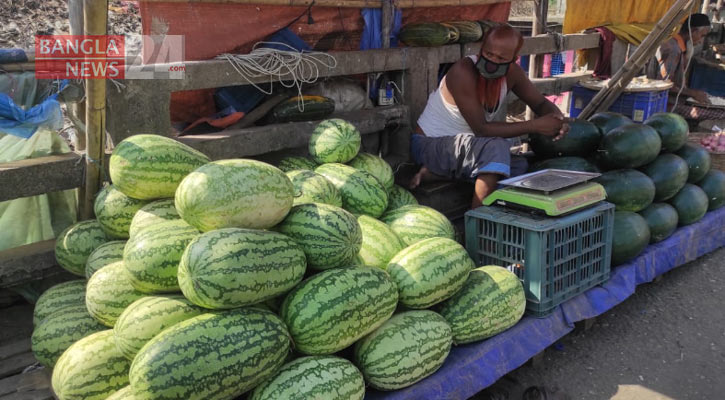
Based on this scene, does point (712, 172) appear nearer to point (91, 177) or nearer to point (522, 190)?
point (522, 190)

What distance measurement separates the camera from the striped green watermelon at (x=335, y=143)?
12.3 ft

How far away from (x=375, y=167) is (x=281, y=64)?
1096 mm

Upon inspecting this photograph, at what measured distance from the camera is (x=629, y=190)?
13.7 feet

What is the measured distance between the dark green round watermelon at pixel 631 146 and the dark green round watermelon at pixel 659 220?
1.18 ft

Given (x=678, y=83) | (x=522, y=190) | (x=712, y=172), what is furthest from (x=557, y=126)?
(x=678, y=83)

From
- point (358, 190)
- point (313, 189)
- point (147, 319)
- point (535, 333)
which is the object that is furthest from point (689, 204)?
point (147, 319)

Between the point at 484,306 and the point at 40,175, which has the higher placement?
the point at 40,175

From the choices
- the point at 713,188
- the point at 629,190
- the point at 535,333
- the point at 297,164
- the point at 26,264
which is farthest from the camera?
the point at 713,188

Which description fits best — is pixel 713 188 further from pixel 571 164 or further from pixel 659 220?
pixel 571 164

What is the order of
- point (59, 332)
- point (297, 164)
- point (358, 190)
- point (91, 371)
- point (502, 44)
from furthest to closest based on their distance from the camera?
point (502, 44) → point (297, 164) → point (358, 190) → point (59, 332) → point (91, 371)

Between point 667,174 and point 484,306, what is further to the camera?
point 667,174

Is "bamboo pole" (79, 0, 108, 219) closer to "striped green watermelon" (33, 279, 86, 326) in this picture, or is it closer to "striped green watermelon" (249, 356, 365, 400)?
"striped green watermelon" (33, 279, 86, 326)

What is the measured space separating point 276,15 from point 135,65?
1.55 meters

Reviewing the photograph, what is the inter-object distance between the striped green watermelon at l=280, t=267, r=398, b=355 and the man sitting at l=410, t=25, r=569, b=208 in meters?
2.06
